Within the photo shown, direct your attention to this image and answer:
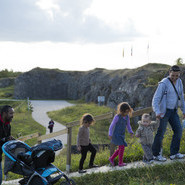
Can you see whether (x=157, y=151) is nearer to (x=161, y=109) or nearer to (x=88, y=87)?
A: (x=161, y=109)

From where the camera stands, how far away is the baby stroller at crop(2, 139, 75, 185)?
3945 mm

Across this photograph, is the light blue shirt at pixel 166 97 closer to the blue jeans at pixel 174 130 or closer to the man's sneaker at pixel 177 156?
the blue jeans at pixel 174 130

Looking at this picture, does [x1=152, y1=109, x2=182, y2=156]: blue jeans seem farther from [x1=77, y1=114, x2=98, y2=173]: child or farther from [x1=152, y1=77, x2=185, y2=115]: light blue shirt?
[x1=77, y1=114, x2=98, y2=173]: child

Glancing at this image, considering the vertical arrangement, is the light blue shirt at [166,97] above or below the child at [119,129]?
above

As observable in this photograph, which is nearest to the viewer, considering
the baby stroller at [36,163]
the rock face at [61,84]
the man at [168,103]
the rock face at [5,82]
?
the baby stroller at [36,163]

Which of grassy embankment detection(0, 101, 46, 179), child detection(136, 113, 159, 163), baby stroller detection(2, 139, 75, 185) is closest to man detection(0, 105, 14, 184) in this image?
baby stroller detection(2, 139, 75, 185)

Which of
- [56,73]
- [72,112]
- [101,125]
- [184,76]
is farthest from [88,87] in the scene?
[184,76]

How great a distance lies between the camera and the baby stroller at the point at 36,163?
155 inches

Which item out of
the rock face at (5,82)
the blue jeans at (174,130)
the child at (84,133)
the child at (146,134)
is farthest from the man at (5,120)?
the rock face at (5,82)

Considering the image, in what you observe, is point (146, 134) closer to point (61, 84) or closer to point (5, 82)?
point (61, 84)

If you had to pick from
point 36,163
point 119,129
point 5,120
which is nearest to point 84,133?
point 119,129

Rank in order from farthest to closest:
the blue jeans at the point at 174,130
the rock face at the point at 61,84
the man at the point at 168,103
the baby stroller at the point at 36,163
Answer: the rock face at the point at 61,84, the blue jeans at the point at 174,130, the man at the point at 168,103, the baby stroller at the point at 36,163

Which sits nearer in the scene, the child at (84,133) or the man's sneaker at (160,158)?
the man's sneaker at (160,158)

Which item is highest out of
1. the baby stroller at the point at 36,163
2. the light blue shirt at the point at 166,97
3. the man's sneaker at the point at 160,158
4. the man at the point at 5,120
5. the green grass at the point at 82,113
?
the light blue shirt at the point at 166,97
